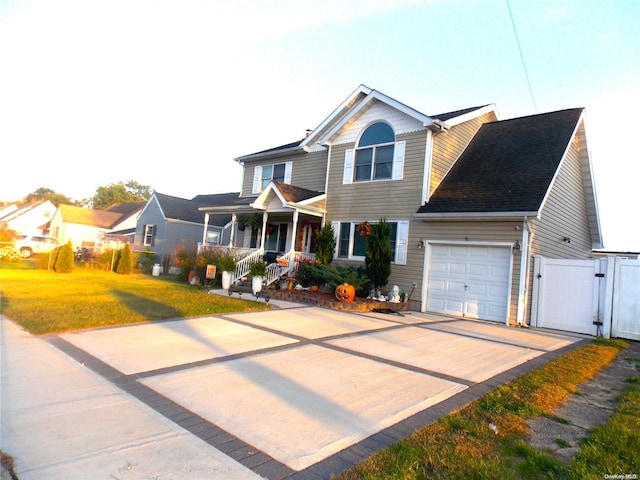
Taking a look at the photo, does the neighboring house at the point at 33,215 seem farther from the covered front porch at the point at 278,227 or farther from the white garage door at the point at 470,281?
the white garage door at the point at 470,281

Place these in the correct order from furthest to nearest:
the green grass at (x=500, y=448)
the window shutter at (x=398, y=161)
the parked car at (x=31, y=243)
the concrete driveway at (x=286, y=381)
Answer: the parked car at (x=31, y=243)
the window shutter at (x=398, y=161)
the concrete driveway at (x=286, y=381)
the green grass at (x=500, y=448)

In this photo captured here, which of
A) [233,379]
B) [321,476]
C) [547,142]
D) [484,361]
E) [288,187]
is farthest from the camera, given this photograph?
[288,187]

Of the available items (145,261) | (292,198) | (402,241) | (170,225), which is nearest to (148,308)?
(292,198)

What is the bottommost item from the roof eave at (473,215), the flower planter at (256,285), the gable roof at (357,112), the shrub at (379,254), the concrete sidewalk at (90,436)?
the concrete sidewalk at (90,436)

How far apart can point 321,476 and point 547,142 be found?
13177 millimetres

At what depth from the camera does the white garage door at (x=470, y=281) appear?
11.5m

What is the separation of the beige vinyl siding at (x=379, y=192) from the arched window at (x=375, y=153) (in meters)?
0.30

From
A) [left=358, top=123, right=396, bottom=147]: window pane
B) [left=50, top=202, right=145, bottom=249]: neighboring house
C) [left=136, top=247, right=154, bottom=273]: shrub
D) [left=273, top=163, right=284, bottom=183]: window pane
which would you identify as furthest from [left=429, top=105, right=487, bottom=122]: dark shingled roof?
[left=50, top=202, right=145, bottom=249]: neighboring house

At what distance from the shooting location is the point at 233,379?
497cm

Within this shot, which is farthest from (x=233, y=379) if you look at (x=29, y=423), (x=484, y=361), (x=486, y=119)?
(x=486, y=119)

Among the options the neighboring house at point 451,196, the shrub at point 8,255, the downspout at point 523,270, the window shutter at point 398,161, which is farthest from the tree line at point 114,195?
the downspout at point 523,270

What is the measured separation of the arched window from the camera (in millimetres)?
14516

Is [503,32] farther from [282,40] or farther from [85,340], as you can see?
[85,340]

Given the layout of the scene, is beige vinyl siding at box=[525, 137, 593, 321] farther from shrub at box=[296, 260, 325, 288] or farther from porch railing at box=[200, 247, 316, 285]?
porch railing at box=[200, 247, 316, 285]
